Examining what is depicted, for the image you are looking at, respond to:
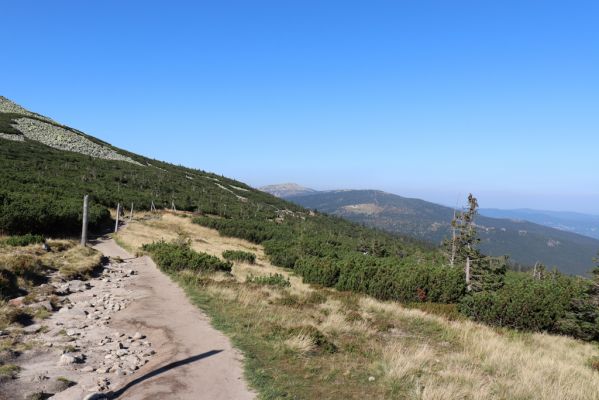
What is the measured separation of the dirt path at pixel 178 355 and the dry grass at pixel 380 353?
51 cm

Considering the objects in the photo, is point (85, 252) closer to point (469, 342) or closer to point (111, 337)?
point (111, 337)

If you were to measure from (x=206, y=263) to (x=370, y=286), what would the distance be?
9.49 m

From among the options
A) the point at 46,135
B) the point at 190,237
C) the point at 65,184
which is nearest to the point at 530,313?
the point at 190,237

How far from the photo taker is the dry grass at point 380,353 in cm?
809

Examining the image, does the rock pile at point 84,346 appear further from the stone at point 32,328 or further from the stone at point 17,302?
the stone at point 17,302

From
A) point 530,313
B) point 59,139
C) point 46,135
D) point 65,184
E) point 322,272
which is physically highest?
point 46,135

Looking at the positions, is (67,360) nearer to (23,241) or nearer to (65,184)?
(23,241)

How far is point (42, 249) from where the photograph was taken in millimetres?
19328

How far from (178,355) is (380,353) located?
498 cm

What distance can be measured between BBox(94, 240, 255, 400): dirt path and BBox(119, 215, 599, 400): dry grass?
510 millimetres

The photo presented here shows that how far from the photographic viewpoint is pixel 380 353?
1069cm

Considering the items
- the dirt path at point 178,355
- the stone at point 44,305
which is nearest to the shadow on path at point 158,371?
the dirt path at point 178,355

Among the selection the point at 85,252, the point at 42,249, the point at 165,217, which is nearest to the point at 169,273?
the point at 85,252

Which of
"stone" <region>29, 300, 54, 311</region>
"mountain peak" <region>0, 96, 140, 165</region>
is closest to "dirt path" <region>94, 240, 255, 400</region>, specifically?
"stone" <region>29, 300, 54, 311</region>
